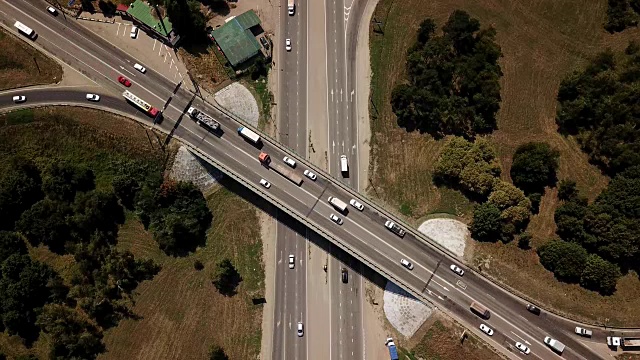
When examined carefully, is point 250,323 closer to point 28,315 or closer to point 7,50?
point 28,315

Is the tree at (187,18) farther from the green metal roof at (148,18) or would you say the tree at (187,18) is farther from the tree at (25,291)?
the tree at (25,291)

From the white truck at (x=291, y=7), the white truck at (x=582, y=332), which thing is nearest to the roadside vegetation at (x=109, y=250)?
the white truck at (x=291, y=7)

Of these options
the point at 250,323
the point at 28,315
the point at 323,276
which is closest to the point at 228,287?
the point at 250,323

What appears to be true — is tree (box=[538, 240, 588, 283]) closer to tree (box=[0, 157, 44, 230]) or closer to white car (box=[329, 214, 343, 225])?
white car (box=[329, 214, 343, 225])

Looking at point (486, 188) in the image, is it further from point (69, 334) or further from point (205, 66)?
point (69, 334)

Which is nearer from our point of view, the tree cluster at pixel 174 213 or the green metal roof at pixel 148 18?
the tree cluster at pixel 174 213

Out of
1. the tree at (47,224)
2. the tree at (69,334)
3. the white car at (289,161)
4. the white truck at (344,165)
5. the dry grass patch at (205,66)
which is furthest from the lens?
the dry grass patch at (205,66)

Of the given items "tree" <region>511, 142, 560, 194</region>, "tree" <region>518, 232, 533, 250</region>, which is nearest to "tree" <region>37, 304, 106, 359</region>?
"tree" <region>518, 232, 533, 250</region>
